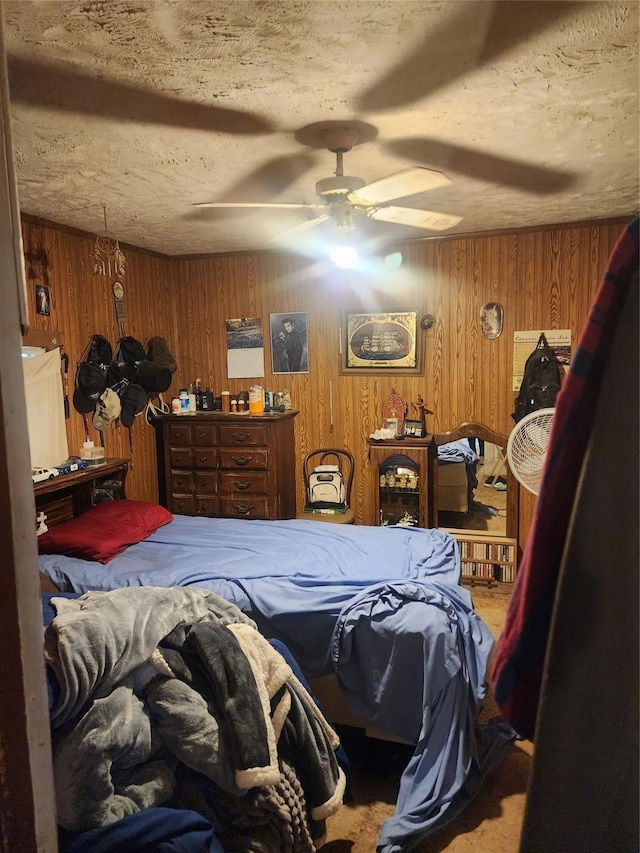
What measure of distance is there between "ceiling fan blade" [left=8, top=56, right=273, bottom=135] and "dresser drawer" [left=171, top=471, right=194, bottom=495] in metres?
2.77

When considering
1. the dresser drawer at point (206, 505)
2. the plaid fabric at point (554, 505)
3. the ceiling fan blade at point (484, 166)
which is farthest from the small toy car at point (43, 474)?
the plaid fabric at point (554, 505)

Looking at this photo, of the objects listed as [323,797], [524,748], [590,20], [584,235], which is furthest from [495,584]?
[590,20]

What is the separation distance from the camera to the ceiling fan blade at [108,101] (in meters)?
1.75

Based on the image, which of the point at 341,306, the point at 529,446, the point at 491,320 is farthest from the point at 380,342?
the point at 529,446

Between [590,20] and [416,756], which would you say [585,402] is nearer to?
[590,20]

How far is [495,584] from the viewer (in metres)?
3.99

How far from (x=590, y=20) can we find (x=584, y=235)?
2668 mm

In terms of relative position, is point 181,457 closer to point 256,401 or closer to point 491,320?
point 256,401

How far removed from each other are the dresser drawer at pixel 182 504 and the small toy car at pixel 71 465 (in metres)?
0.98

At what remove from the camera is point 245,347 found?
475 cm

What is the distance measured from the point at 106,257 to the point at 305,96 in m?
2.60

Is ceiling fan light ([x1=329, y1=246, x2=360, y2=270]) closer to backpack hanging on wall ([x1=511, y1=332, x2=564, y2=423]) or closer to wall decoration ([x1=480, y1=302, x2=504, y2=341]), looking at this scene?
wall decoration ([x1=480, y1=302, x2=504, y2=341])

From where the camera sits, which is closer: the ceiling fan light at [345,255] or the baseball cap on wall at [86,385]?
the ceiling fan light at [345,255]

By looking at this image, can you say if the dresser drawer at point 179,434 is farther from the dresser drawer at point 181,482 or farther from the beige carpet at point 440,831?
the beige carpet at point 440,831
